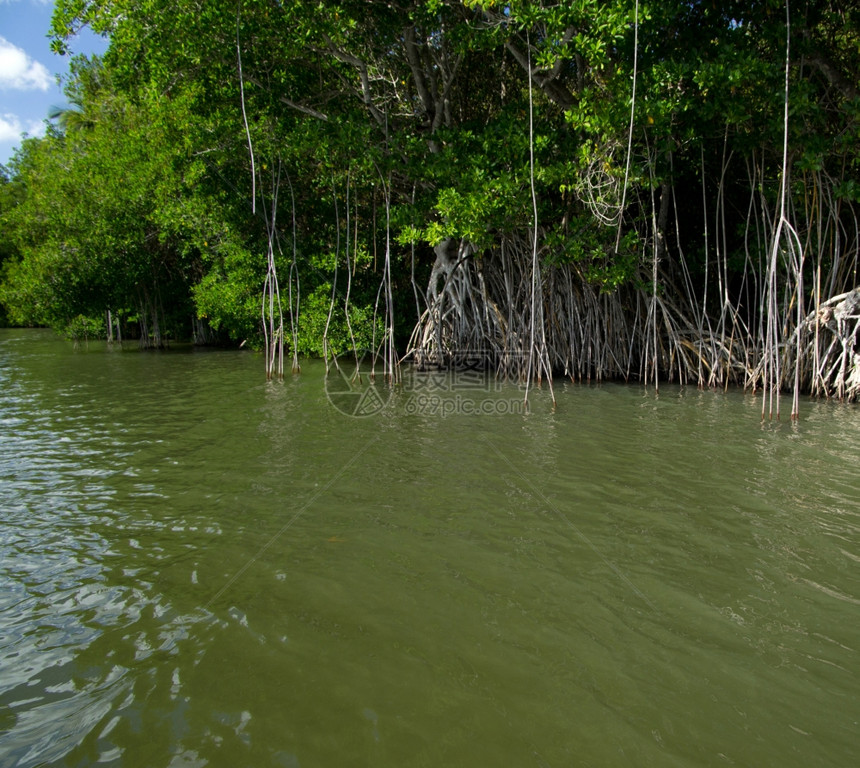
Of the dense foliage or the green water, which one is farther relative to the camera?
the dense foliage

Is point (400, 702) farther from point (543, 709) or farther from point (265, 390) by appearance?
point (265, 390)

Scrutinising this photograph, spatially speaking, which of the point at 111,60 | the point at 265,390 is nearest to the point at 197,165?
the point at 111,60

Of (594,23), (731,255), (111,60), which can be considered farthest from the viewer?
(731,255)

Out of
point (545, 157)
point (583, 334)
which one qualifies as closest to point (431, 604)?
point (545, 157)

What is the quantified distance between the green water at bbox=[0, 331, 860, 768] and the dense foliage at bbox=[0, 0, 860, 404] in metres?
2.96

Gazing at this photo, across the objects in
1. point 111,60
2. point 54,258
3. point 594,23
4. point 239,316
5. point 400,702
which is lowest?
point 400,702

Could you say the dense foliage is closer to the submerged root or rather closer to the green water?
the submerged root

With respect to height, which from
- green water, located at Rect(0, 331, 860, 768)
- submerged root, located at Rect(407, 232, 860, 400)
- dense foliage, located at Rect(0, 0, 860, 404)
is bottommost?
green water, located at Rect(0, 331, 860, 768)

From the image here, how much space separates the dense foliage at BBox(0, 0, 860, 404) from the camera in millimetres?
5992

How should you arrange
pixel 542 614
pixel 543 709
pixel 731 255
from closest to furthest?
1. pixel 543 709
2. pixel 542 614
3. pixel 731 255

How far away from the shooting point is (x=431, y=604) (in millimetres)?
2162

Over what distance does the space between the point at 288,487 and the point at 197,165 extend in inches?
321

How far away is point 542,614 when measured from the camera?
2086mm

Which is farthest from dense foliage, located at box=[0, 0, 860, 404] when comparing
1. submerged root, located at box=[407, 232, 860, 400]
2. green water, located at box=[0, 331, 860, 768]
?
green water, located at box=[0, 331, 860, 768]
